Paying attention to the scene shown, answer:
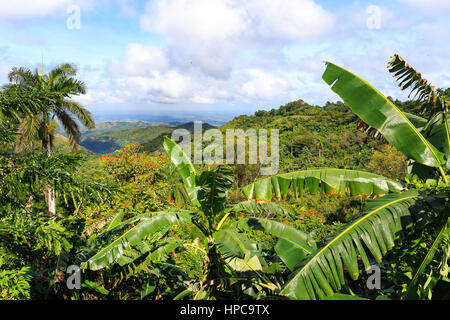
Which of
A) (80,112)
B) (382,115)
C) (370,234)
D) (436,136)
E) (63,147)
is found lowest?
(370,234)

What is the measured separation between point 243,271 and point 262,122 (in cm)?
5361

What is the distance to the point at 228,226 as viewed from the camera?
13.2 ft

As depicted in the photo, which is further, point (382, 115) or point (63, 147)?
point (63, 147)

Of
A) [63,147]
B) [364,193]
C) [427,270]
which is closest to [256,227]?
[364,193]

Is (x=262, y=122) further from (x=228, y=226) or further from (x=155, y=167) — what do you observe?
(x=228, y=226)

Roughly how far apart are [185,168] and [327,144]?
1523 inches

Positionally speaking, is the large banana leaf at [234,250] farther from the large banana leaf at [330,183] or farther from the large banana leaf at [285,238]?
the large banana leaf at [330,183]

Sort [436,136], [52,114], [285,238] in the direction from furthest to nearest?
1. [52,114]
2. [285,238]
3. [436,136]

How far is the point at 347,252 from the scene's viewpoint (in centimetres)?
272

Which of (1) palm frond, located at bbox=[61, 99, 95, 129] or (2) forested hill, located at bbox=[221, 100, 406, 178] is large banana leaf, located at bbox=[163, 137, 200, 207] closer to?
(1) palm frond, located at bbox=[61, 99, 95, 129]

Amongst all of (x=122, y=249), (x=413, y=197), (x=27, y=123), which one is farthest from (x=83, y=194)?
(x=27, y=123)

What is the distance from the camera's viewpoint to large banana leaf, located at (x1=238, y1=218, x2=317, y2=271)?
149 inches

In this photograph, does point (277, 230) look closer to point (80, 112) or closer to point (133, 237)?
point (133, 237)
